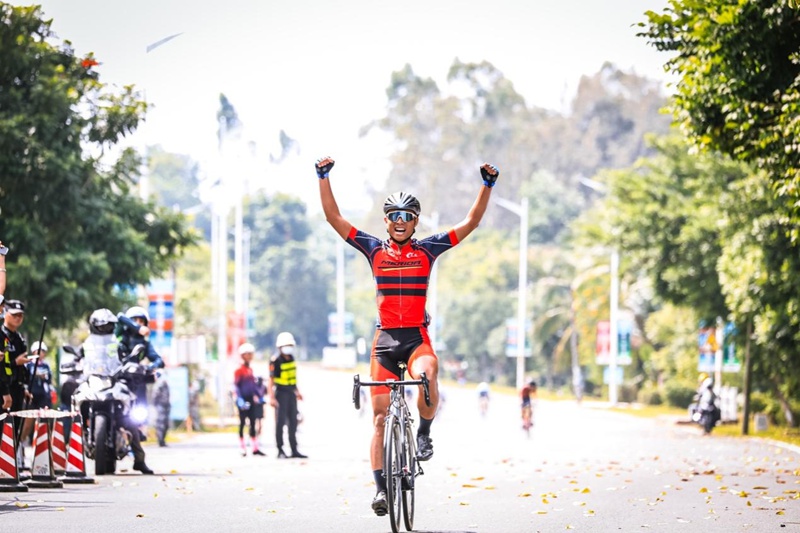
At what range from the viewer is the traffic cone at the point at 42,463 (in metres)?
14.5

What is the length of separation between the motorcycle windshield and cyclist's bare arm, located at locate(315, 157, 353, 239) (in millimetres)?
6214

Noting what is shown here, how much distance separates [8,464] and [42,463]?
2.54 feet

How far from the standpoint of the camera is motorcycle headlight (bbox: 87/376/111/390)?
16734 millimetres

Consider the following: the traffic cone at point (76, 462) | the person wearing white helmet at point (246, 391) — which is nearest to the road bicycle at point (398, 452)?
the traffic cone at point (76, 462)

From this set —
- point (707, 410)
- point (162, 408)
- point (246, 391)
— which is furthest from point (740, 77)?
point (707, 410)

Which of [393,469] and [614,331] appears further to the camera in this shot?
[614,331]

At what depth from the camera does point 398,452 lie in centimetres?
1050

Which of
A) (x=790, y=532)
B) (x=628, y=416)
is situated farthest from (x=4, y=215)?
(x=628, y=416)

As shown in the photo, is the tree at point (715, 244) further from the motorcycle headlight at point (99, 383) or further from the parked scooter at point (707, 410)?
the motorcycle headlight at point (99, 383)

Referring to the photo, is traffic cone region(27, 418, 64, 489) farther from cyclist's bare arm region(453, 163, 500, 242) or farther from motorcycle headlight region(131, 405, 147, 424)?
cyclist's bare arm region(453, 163, 500, 242)

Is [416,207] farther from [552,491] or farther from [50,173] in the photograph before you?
[50,173]

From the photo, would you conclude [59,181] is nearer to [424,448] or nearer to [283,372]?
[283,372]

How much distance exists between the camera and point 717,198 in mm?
36656

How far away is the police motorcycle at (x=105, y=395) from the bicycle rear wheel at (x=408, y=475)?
22.1 feet
